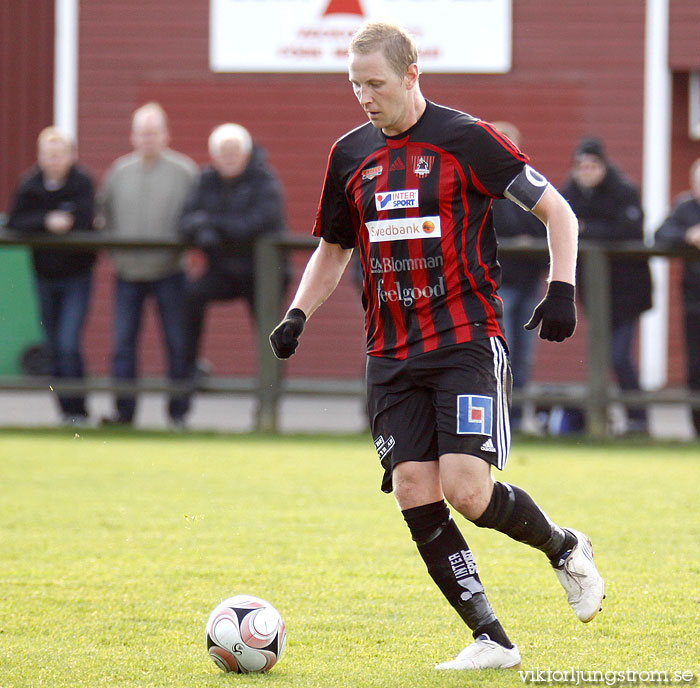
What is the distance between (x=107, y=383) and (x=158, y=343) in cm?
515

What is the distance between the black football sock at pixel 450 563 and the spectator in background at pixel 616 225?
240 inches

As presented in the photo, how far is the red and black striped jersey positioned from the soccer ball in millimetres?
889

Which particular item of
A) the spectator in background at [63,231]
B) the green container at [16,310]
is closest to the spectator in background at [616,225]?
the spectator in background at [63,231]

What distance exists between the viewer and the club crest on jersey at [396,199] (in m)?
4.07

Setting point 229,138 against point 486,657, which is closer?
point 486,657

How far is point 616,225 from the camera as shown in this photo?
9.97m

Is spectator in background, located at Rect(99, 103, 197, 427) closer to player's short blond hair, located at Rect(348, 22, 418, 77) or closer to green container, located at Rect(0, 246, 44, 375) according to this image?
green container, located at Rect(0, 246, 44, 375)

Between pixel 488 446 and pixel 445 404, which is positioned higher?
pixel 445 404

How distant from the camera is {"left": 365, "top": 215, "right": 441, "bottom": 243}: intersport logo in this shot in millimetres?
4074

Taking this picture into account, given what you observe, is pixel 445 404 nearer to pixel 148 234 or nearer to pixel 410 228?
pixel 410 228

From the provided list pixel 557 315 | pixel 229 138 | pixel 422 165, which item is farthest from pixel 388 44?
pixel 229 138

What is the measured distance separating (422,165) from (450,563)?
47.6 inches

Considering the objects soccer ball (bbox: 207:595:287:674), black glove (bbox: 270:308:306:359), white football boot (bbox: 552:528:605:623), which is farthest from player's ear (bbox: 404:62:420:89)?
soccer ball (bbox: 207:595:287:674)

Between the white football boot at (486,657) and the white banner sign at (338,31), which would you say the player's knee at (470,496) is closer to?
the white football boot at (486,657)
